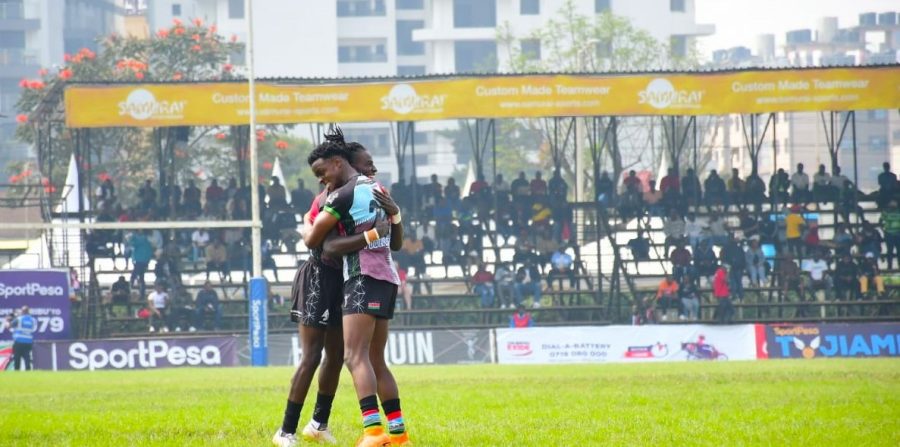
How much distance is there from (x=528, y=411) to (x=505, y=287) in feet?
72.9

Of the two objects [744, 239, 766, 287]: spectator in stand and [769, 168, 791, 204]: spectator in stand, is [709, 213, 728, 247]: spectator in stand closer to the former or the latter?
[744, 239, 766, 287]: spectator in stand

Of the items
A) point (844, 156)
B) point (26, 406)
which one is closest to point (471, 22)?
point (844, 156)

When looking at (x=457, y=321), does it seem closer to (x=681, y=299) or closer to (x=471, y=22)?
(x=681, y=299)

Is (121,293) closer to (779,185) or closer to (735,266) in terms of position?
(735,266)

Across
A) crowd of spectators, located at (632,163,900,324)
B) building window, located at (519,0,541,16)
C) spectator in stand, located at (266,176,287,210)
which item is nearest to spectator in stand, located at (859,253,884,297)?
crowd of spectators, located at (632,163,900,324)

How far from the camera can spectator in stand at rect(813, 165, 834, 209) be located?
3419 centimetres

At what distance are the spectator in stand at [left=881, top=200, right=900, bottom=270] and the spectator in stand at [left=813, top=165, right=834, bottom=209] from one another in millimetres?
1423

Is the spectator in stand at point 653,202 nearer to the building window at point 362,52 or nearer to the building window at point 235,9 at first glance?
the building window at point 235,9

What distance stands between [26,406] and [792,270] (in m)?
23.8

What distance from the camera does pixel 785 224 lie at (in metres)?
34.9

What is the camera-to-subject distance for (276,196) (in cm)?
3412

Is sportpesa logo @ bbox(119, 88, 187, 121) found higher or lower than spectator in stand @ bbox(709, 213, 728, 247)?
higher

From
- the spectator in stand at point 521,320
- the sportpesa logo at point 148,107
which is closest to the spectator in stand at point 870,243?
the spectator in stand at point 521,320

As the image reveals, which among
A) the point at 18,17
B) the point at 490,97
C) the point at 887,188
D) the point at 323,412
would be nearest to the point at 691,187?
the point at 887,188
